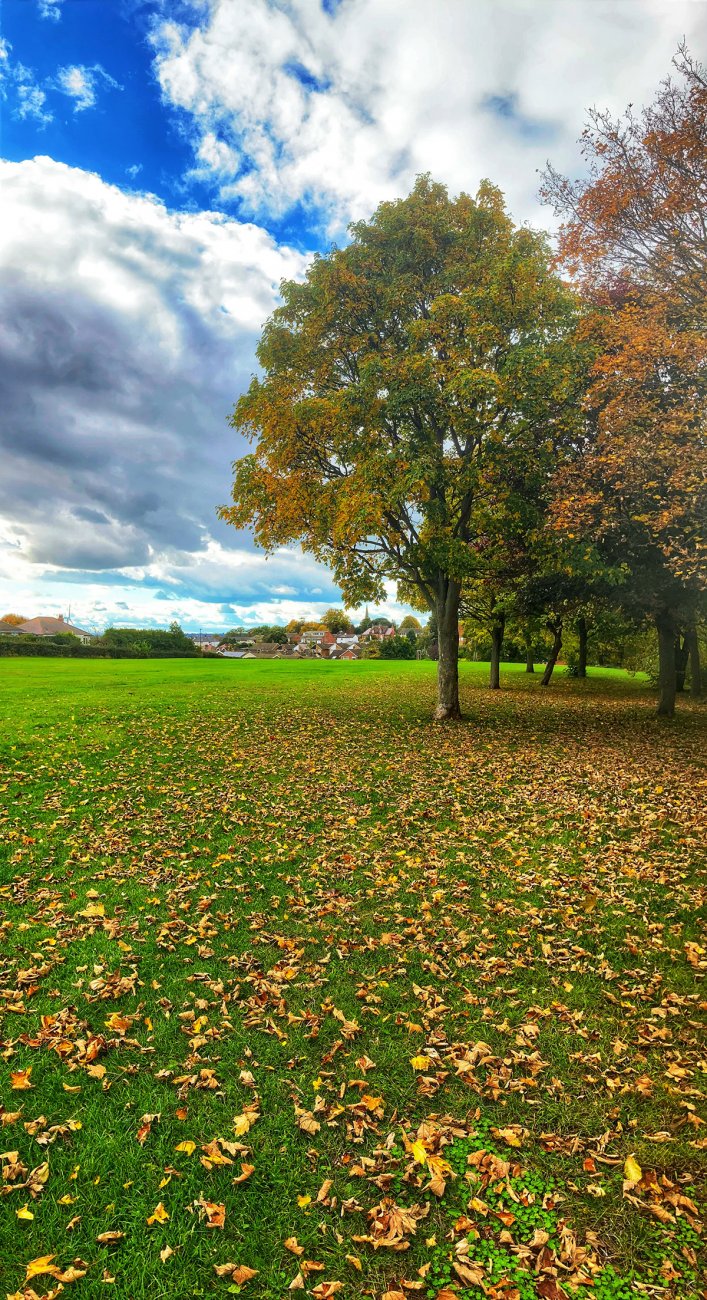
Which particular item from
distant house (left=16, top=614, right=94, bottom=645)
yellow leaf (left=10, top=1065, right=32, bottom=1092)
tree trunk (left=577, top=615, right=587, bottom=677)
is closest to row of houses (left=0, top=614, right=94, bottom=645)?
distant house (left=16, top=614, right=94, bottom=645)

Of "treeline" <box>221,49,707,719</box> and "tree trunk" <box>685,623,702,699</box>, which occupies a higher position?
"treeline" <box>221,49,707,719</box>

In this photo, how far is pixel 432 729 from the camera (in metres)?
17.9

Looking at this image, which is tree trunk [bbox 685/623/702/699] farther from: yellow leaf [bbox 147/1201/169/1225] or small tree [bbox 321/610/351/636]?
small tree [bbox 321/610/351/636]

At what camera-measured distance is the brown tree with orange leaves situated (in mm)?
12016

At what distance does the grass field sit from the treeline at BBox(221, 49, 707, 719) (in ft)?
27.2

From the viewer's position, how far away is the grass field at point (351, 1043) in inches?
129

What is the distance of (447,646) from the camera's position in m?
18.6

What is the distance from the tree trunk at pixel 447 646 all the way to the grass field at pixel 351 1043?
324 inches

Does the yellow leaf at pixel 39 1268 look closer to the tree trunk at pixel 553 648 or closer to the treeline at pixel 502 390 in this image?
the treeline at pixel 502 390

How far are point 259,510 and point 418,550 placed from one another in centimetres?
550

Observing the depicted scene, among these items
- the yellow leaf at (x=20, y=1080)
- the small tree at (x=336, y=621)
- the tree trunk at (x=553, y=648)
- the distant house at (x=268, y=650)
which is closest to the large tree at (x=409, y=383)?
the yellow leaf at (x=20, y=1080)

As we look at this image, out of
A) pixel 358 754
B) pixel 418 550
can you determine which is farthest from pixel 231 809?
pixel 418 550

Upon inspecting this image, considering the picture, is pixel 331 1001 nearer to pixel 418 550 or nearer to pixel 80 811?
pixel 80 811

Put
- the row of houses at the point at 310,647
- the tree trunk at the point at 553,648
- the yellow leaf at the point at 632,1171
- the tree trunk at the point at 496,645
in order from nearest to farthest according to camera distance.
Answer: the yellow leaf at the point at 632,1171, the tree trunk at the point at 496,645, the tree trunk at the point at 553,648, the row of houses at the point at 310,647
